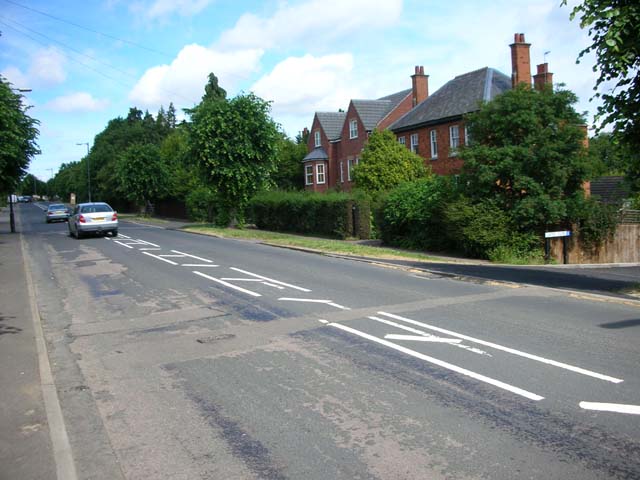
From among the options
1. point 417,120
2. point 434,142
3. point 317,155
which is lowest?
point 434,142

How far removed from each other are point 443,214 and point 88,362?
16232 millimetres

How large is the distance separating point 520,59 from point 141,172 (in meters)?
34.2

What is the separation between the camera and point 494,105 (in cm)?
2108

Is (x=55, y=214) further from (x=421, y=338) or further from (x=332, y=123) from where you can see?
(x=421, y=338)

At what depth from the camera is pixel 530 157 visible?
794 inches

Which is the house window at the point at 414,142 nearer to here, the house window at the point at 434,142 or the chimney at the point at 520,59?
the house window at the point at 434,142

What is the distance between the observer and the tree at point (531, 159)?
66.2ft

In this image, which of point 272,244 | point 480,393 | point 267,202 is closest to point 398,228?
point 272,244

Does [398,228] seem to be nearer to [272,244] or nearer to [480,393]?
[272,244]

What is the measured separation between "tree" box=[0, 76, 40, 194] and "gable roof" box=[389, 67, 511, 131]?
2452 centimetres

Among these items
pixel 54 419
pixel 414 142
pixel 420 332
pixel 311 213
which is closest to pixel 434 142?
pixel 414 142

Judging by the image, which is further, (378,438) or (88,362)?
(88,362)

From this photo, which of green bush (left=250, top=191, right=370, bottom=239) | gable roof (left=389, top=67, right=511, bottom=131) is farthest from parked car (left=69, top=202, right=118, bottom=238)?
gable roof (left=389, top=67, right=511, bottom=131)

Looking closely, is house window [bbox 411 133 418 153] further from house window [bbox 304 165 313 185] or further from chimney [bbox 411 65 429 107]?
house window [bbox 304 165 313 185]
